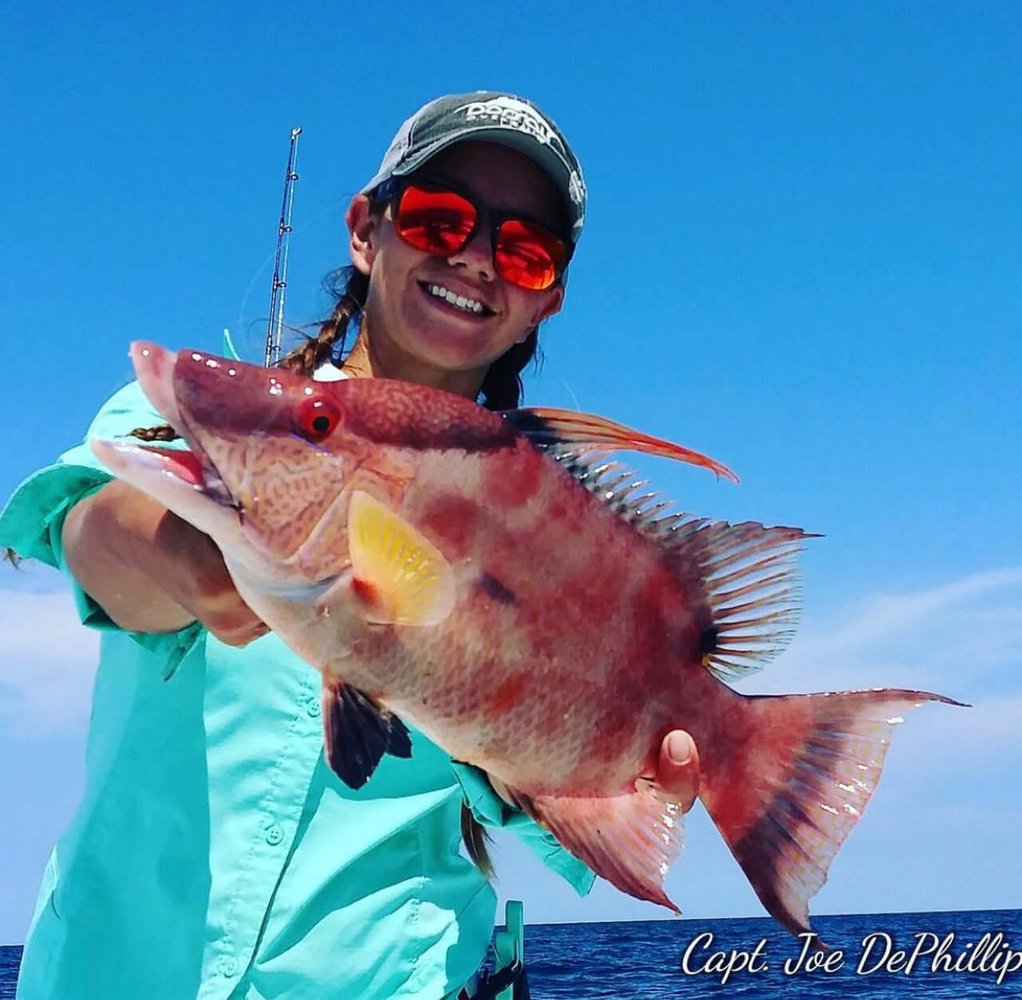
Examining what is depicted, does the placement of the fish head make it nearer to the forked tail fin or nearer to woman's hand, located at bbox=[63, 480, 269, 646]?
woman's hand, located at bbox=[63, 480, 269, 646]

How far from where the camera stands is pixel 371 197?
2986 mm

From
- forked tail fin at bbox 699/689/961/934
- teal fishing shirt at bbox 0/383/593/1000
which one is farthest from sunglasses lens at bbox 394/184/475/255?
forked tail fin at bbox 699/689/961/934

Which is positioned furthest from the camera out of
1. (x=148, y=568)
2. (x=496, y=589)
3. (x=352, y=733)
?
(x=148, y=568)

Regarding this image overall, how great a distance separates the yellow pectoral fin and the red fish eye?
11 centimetres

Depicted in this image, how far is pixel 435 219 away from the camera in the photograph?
271cm

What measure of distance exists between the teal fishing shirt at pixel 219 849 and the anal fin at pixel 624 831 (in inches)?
17.8

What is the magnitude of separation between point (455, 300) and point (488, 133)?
15.5 inches

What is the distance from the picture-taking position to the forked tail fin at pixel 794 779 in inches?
82.6

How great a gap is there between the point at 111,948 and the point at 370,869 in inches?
23.6

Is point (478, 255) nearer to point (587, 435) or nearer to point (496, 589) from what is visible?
point (587, 435)

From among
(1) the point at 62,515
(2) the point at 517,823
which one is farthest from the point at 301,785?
(1) the point at 62,515

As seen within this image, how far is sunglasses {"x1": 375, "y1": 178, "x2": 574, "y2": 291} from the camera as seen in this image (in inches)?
106

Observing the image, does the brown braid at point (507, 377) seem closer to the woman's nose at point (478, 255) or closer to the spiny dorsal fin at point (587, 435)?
the woman's nose at point (478, 255)
